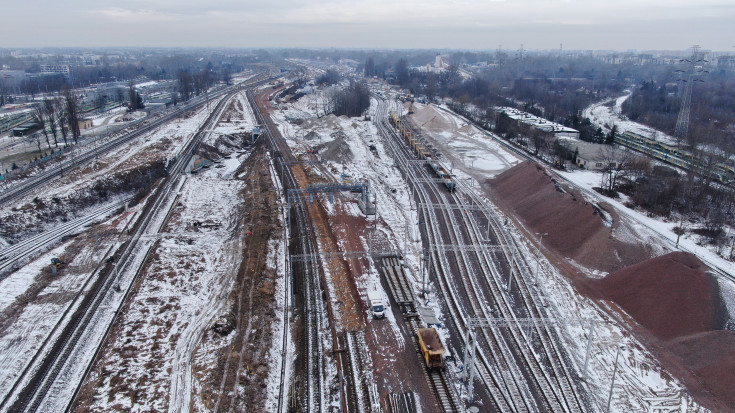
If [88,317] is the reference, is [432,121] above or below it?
above

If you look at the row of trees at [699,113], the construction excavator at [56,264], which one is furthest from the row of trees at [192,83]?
the row of trees at [699,113]

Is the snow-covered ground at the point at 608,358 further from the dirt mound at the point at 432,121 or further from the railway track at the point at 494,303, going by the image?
the dirt mound at the point at 432,121

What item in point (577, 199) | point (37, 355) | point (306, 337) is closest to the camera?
point (37, 355)

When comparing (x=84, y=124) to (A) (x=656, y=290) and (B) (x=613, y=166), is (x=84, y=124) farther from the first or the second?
(A) (x=656, y=290)

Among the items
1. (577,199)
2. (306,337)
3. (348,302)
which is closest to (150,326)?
(306,337)

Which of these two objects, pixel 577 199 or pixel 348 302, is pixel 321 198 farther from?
pixel 577 199

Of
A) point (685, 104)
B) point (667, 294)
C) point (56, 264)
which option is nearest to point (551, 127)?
point (685, 104)

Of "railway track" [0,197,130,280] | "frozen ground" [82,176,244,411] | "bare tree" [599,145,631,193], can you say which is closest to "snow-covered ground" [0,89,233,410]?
"railway track" [0,197,130,280]
